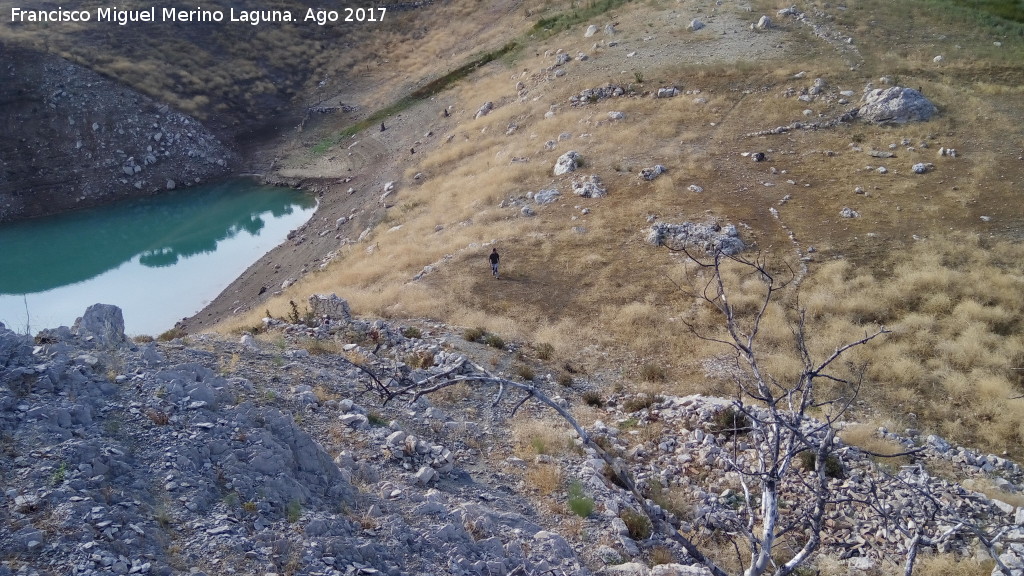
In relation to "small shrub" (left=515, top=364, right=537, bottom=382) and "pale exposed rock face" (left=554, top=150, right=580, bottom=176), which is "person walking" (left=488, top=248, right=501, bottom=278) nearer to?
"small shrub" (left=515, top=364, right=537, bottom=382)

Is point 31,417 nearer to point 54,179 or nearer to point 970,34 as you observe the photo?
point 54,179

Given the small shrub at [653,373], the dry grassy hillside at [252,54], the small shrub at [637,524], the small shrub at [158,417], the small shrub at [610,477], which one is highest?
the dry grassy hillside at [252,54]

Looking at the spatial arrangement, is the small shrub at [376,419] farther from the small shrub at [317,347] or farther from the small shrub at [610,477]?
the small shrub at [610,477]

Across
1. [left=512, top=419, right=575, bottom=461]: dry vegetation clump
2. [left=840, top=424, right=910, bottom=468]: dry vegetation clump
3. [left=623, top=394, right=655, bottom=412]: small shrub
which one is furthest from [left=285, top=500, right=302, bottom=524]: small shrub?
[left=840, top=424, right=910, bottom=468]: dry vegetation clump

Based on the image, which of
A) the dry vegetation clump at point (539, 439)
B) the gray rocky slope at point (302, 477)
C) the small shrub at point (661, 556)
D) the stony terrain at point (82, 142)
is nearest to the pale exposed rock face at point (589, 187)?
the gray rocky slope at point (302, 477)

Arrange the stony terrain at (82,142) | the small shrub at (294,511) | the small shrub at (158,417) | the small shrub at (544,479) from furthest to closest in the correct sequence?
the stony terrain at (82,142), the small shrub at (544,479), the small shrub at (158,417), the small shrub at (294,511)

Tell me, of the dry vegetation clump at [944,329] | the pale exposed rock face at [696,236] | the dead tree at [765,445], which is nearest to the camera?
the dead tree at [765,445]

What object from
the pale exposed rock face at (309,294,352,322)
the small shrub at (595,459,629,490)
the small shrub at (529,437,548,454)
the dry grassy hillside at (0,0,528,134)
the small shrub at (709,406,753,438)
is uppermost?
the dry grassy hillside at (0,0,528,134)
